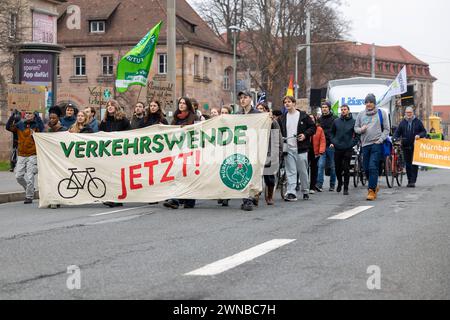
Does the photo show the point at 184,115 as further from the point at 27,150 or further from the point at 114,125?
the point at 27,150

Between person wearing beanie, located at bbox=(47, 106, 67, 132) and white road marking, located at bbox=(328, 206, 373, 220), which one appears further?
person wearing beanie, located at bbox=(47, 106, 67, 132)

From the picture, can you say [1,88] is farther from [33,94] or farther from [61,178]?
[61,178]

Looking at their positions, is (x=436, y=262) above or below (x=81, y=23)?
below

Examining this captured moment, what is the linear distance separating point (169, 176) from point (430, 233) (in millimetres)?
5582

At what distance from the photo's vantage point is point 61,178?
15.6 metres

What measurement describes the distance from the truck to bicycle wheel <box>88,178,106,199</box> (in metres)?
17.9

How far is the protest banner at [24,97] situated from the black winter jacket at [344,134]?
6.40 metres

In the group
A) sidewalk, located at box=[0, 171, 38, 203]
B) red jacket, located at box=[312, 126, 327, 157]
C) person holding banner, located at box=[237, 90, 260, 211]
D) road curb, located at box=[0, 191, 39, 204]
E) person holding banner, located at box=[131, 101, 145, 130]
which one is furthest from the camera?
red jacket, located at box=[312, 126, 327, 157]

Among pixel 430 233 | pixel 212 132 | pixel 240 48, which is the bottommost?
pixel 430 233

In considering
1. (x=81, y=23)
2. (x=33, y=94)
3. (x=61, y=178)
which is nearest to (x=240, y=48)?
(x=81, y=23)

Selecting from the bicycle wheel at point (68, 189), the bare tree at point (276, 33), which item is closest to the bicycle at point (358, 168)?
the bicycle wheel at point (68, 189)

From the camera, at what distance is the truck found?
3269 cm

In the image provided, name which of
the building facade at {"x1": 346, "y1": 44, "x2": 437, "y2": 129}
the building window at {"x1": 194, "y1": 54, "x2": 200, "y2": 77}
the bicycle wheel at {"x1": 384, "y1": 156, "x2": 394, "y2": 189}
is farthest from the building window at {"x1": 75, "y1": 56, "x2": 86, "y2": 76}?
the building facade at {"x1": 346, "y1": 44, "x2": 437, "y2": 129}

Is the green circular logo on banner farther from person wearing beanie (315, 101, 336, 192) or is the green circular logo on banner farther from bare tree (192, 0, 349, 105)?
bare tree (192, 0, 349, 105)
